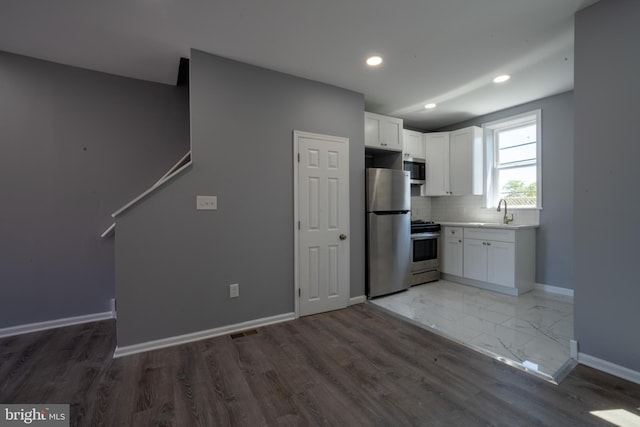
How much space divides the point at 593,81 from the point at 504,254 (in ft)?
7.68

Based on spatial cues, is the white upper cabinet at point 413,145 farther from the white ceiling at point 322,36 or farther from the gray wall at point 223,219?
the gray wall at point 223,219

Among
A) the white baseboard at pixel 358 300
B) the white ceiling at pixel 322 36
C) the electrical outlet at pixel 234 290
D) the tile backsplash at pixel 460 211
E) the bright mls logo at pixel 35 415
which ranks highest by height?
the white ceiling at pixel 322 36

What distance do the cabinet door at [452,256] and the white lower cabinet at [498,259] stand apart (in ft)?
0.05

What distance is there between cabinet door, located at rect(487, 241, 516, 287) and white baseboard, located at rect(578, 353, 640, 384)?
5.46 ft

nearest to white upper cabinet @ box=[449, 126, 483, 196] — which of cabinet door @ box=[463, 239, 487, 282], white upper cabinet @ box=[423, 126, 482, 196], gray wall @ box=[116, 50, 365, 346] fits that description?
white upper cabinet @ box=[423, 126, 482, 196]

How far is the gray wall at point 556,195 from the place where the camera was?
3553 millimetres

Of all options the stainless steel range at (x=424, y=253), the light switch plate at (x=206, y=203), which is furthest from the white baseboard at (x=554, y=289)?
the light switch plate at (x=206, y=203)

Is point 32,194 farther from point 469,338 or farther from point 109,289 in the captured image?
point 469,338

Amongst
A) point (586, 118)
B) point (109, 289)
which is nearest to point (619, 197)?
point (586, 118)

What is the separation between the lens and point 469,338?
247cm

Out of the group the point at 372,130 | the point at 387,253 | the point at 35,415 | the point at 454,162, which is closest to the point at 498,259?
the point at 387,253

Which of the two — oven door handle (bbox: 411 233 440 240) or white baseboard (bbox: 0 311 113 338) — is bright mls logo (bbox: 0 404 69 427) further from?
oven door handle (bbox: 411 233 440 240)

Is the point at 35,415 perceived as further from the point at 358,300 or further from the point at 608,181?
the point at 608,181

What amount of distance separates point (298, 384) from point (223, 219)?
1.60 meters
